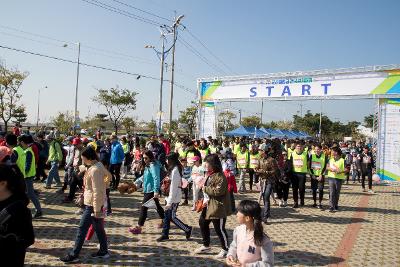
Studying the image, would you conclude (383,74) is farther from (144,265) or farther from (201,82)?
(144,265)

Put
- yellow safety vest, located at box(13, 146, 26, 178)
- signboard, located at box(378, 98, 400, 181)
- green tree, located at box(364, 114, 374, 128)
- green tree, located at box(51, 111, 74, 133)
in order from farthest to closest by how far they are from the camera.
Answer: green tree, located at box(364, 114, 374, 128) < green tree, located at box(51, 111, 74, 133) < signboard, located at box(378, 98, 400, 181) < yellow safety vest, located at box(13, 146, 26, 178)

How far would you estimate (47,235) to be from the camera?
694 centimetres

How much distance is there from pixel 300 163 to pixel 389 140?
7961 millimetres

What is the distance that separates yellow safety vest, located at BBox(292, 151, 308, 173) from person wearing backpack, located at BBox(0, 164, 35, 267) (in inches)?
358

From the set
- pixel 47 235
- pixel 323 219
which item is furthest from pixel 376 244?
pixel 47 235

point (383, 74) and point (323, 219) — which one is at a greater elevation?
point (383, 74)

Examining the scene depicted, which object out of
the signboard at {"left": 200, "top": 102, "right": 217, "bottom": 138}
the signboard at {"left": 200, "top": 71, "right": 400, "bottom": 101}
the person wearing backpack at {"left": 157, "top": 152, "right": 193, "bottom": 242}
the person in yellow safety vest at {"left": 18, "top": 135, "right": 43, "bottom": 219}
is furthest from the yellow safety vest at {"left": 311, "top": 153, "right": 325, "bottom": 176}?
the signboard at {"left": 200, "top": 102, "right": 217, "bottom": 138}

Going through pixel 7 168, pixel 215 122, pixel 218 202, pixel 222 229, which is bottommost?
pixel 222 229

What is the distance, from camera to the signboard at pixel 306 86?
15.7 m

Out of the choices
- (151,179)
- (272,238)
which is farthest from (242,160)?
(151,179)

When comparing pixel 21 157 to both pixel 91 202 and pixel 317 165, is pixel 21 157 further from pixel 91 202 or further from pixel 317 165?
pixel 317 165

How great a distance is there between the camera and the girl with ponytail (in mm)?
3230

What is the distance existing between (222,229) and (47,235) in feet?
11.8

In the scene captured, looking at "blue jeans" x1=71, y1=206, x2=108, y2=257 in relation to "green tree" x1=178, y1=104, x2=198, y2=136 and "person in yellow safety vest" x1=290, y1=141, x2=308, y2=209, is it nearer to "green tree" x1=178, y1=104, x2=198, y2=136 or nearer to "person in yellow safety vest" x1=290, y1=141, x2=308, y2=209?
"person in yellow safety vest" x1=290, y1=141, x2=308, y2=209
